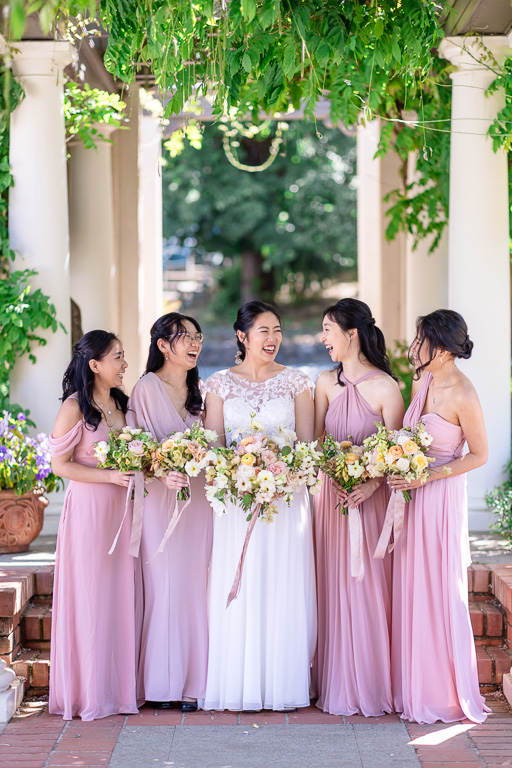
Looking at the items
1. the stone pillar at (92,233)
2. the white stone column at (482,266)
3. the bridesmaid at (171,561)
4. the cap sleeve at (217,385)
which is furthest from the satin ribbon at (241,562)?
the stone pillar at (92,233)

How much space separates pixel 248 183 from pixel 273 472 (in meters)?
21.4

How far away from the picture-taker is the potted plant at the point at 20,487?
18.0ft

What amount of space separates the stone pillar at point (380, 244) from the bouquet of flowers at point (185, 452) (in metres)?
6.62

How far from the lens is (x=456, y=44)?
19.2ft

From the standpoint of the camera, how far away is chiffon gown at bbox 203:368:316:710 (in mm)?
4402

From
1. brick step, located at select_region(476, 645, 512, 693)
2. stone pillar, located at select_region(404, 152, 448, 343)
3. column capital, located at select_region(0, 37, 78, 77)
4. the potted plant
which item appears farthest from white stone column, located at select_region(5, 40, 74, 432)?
stone pillar, located at select_region(404, 152, 448, 343)

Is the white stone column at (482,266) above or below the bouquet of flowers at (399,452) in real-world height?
above

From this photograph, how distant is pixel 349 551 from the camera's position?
4.52 m

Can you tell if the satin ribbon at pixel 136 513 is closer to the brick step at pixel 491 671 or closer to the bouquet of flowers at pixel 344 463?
the bouquet of flowers at pixel 344 463

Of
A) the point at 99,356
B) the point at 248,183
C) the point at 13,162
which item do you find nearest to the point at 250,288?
the point at 248,183

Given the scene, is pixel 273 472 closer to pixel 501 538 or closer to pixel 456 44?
pixel 501 538

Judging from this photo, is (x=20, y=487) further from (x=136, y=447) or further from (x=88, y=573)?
(x=136, y=447)

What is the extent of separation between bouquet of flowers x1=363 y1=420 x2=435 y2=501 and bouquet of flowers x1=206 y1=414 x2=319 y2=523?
27cm

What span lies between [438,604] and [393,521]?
46cm
